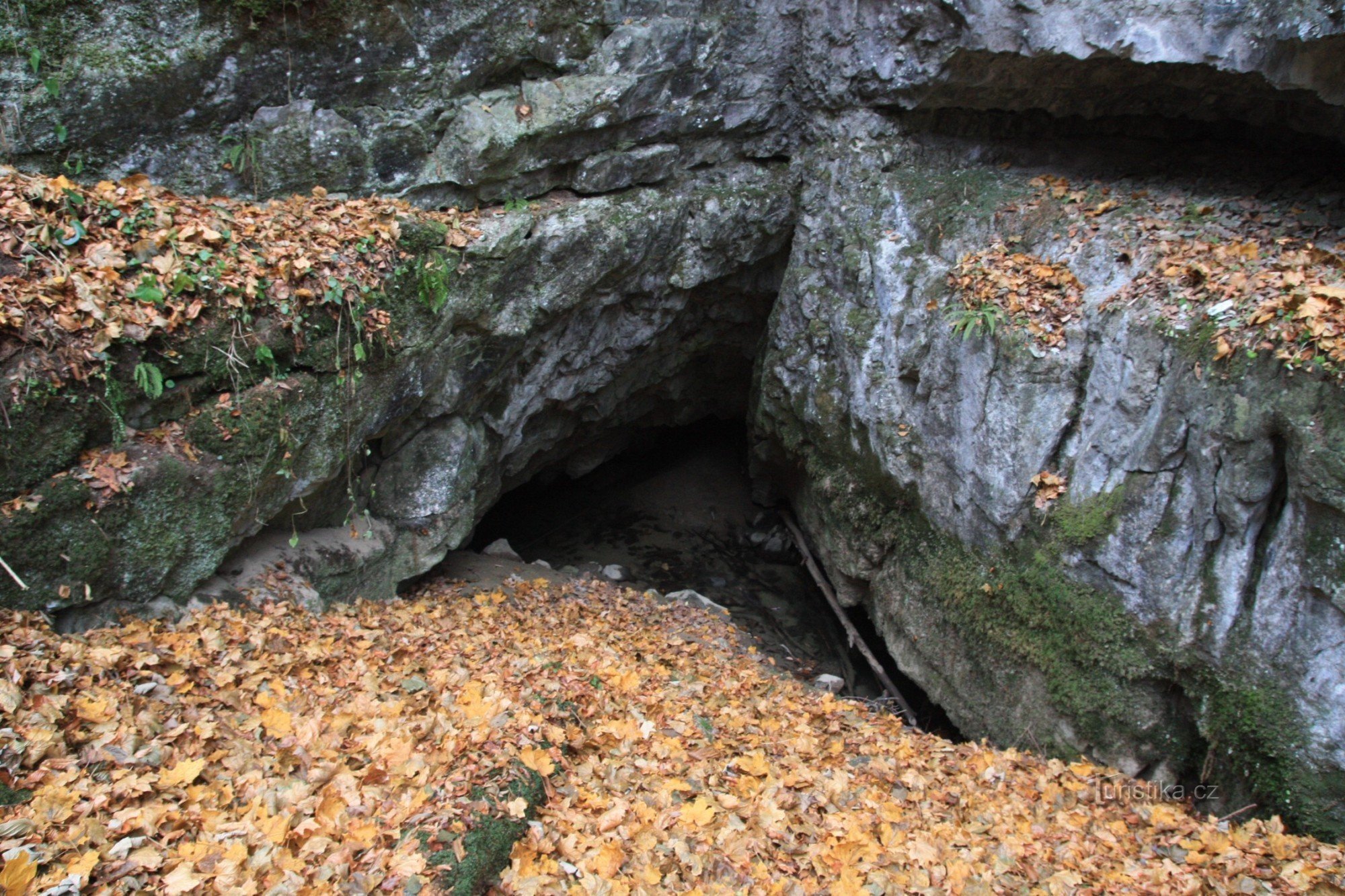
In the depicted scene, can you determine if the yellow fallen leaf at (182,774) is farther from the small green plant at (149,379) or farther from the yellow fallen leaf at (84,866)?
the small green plant at (149,379)

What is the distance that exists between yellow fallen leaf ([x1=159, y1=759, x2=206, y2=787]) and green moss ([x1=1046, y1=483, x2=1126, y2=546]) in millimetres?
6040

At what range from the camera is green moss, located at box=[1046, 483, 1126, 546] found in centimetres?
572

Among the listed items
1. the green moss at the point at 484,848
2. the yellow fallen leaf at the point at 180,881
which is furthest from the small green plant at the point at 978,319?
the yellow fallen leaf at the point at 180,881

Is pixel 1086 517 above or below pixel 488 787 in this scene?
above

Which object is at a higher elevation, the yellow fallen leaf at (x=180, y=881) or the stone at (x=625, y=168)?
the stone at (x=625, y=168)

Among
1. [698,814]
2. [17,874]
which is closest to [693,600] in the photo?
[698,814]

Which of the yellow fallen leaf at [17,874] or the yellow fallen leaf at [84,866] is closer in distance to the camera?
the yellow fallen leaf at [17,874]

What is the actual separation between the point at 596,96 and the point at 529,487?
24.7 ft

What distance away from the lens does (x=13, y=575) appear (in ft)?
14.3

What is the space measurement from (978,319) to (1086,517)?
1.88 meters

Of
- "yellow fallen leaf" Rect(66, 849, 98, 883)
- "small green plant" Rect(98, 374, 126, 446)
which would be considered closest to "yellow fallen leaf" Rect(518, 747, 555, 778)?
"yellow fallen leaf" Rect(66, 849, 98, 883)

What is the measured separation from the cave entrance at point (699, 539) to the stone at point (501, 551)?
0.71m

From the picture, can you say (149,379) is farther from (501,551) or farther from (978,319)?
(978,319)

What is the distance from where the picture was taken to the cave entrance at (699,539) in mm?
9891
